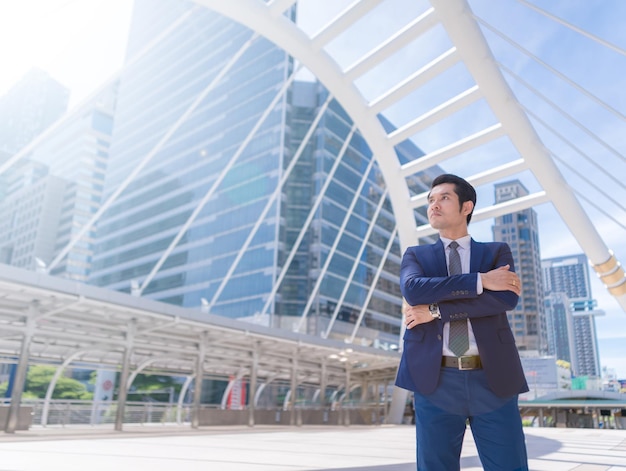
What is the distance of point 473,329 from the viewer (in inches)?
79.4

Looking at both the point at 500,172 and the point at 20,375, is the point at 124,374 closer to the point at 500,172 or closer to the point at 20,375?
the point at 20,375

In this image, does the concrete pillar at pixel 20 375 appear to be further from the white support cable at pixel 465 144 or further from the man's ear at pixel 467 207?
the man's ear at pixel 467 207

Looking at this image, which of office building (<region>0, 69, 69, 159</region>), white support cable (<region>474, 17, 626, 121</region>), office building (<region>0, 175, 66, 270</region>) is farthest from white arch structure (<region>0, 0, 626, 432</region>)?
office building (<region>0, 69, 69, 159</region>)

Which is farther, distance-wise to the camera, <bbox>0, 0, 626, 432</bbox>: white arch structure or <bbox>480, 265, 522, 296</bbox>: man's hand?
<bbox>0, 0, 626, 432</bbox>: white arch structure

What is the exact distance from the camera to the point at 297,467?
556 centimetres

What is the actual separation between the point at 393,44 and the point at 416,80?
82 centimetres

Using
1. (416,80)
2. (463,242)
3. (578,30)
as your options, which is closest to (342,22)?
(416,80)

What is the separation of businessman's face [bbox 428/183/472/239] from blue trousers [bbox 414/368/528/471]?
63 centimetres

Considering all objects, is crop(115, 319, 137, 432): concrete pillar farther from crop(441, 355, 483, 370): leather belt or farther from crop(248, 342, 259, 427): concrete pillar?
crop(441, 355, 483, 370): leather belt

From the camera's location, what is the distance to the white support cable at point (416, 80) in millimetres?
8320

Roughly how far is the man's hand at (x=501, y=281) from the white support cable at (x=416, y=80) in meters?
7.04

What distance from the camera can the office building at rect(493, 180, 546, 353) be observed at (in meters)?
117

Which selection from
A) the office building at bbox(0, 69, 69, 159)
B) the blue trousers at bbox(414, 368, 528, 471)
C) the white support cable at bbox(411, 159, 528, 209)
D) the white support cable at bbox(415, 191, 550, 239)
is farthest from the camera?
the office building at bbox(0, 69, 69, 159)

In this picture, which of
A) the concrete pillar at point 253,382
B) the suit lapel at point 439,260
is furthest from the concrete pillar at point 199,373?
the suit lapel at point 439,260
